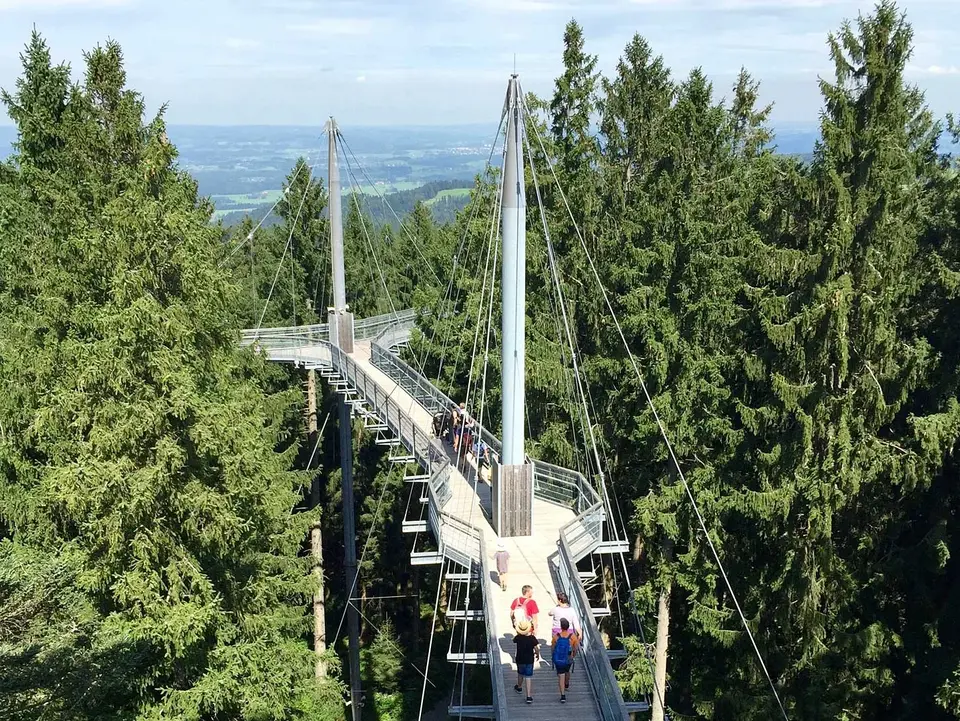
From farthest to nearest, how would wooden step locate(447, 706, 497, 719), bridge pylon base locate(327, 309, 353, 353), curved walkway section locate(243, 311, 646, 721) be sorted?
1. bridge pylon base locate(327, 309, 353, 353)
2. wooden step locate(447, 706, 497, 719)
3. curved walkway section locate(243, 311, 646, 721)

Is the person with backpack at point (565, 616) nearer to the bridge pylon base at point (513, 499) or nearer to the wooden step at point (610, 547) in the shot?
the wooden step at point (610, 547)

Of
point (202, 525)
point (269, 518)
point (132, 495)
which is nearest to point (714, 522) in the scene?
point (269, 518)

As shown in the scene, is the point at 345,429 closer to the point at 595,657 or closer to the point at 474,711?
the point at 474,711

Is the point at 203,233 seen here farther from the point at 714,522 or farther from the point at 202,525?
the point at 714,522

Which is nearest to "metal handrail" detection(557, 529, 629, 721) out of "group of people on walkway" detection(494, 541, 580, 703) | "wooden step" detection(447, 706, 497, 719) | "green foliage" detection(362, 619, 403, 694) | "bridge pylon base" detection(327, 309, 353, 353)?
"group of people on walkway" detection(494, 541, 580, 703)

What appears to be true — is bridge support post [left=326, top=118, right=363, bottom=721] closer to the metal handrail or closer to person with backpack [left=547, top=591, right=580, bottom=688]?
the metal handrail

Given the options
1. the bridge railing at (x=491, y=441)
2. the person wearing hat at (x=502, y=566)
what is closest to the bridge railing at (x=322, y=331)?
the bridge railing at (x=491, y=441)
